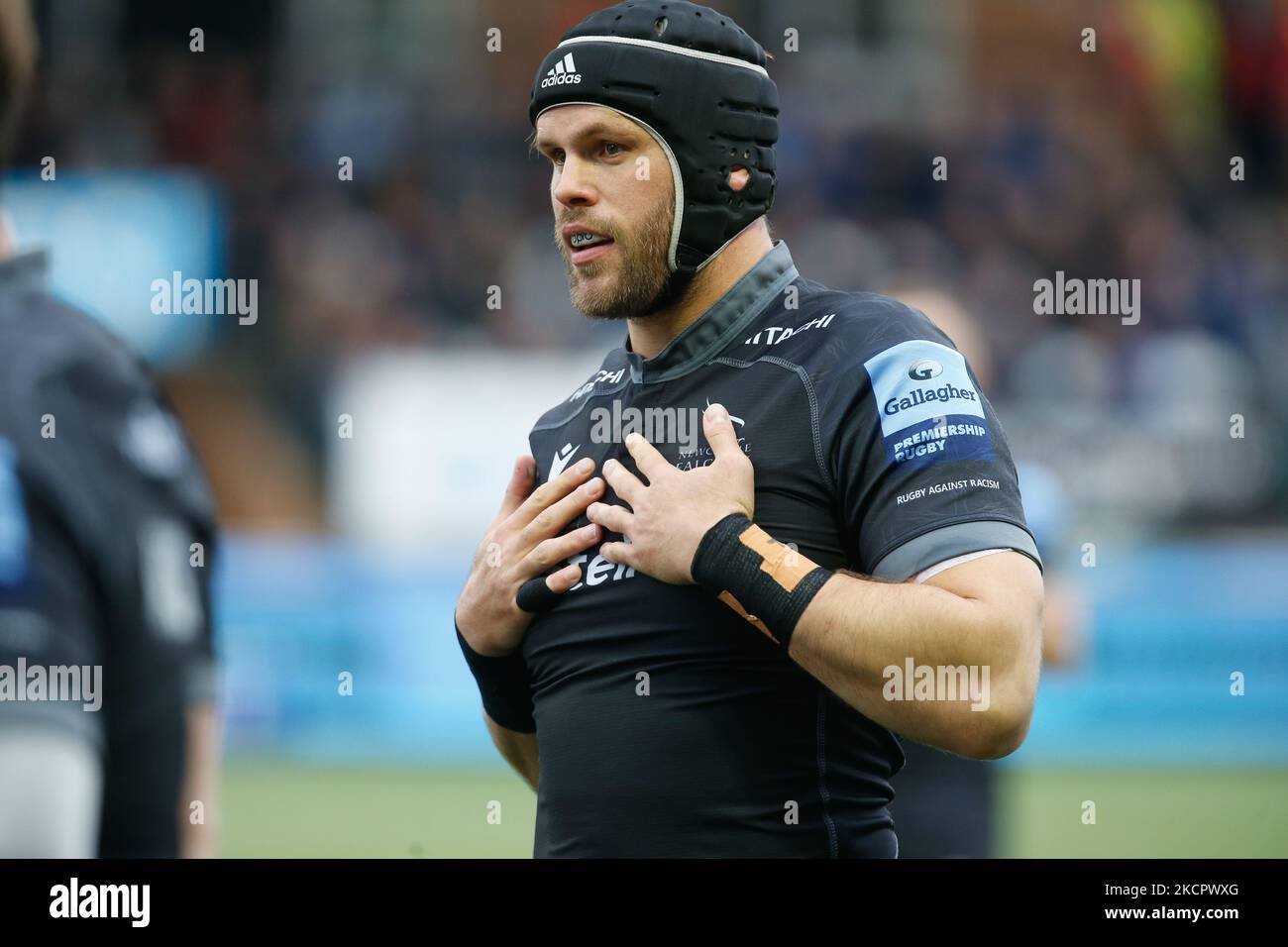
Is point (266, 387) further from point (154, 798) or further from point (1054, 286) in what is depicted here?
point (154, 798)

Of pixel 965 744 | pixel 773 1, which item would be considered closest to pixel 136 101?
pixel 773 1

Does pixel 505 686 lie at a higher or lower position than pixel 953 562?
lower

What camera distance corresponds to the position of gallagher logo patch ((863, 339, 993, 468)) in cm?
272

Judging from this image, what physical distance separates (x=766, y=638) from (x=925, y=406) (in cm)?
51

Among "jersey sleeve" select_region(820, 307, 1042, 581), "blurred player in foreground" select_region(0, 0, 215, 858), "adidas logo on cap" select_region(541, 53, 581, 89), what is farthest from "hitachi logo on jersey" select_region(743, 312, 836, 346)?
"blurred player in foreground" select_region(0, 0, 215, 858)

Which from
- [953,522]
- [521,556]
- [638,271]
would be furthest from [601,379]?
[953,522]

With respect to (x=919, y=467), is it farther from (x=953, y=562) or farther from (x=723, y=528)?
(x=723, y=528)

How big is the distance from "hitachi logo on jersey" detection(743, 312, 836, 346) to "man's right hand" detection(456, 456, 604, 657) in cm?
41

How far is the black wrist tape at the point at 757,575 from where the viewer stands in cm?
266

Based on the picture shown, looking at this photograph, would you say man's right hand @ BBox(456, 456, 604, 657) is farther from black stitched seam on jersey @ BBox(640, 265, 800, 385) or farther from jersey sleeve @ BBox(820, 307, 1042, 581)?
jersey sleeve @ BBox(820, 307, 1042, 581)

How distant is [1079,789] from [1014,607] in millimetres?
7777

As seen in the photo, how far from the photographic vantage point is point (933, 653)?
2.53 metres

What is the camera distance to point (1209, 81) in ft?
49.7

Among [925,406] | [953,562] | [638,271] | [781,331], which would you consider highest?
[638,271]
